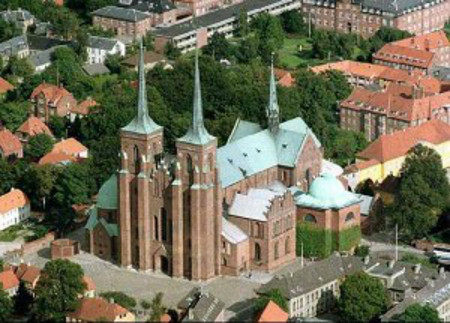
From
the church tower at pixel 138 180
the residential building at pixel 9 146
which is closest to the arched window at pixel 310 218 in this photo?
the church tower at pixel 138 180

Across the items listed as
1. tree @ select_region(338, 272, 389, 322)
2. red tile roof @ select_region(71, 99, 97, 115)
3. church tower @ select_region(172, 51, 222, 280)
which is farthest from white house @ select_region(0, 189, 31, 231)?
tree @ select_region(338, 272, 389, 322)

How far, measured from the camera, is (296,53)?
18238 cm

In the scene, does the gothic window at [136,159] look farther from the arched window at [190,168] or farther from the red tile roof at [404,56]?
the red tile roof at [404,56]

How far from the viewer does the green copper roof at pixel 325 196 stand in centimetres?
12538

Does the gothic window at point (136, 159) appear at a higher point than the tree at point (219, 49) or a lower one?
higher

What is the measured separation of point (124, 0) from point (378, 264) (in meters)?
77.3

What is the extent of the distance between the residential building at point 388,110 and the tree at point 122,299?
42.9 metres

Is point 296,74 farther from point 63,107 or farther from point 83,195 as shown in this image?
point 83,195

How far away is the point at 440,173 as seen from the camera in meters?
131

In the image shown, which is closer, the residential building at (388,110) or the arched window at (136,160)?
the arched window at (136,160)

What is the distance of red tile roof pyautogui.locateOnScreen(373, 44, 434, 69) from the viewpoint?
171000 mm

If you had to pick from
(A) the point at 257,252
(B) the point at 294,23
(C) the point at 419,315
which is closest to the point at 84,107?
(A) the point at 257,252

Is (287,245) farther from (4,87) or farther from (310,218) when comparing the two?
(4,87)

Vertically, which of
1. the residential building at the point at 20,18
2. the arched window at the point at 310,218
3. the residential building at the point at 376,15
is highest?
the arched window at the point at 310,218
